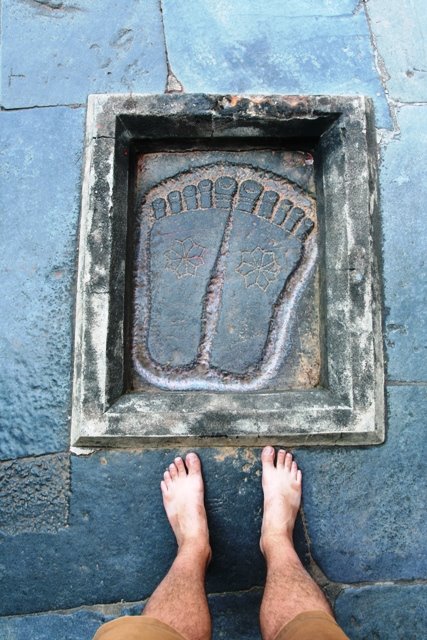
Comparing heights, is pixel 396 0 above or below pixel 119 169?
above

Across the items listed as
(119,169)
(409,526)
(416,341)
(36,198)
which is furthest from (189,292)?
(409,526)

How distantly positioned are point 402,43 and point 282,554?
174 centimetres

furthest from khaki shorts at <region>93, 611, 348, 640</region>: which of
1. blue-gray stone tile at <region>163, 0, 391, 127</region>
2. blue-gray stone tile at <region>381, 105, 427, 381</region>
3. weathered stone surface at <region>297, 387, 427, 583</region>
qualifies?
blue-gray stone tile at <region>163, 0, 391, 127</region>

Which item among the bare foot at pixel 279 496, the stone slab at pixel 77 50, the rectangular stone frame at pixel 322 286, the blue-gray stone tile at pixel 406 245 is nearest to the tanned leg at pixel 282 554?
the bare foot at pixel 279 496

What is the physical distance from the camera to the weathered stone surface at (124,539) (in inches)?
62.4

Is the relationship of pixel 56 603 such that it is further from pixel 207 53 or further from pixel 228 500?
pixel 207 53

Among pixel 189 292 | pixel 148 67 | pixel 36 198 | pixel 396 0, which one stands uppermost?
pixel 396 0

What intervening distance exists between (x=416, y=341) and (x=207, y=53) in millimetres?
1204

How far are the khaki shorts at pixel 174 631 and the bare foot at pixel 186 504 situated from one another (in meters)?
0.26

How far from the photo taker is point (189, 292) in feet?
5.50

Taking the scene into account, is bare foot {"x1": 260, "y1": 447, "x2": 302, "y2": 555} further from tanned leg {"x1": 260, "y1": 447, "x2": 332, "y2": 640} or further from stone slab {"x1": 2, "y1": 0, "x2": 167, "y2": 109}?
stone slab {"x1": 2, "y1": 0, "x2": 167, "y2": 109}

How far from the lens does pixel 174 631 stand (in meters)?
1.32

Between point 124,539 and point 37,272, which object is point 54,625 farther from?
point 37,272

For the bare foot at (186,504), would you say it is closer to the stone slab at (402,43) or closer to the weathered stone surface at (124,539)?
the weathered stone surface at (124,539)
